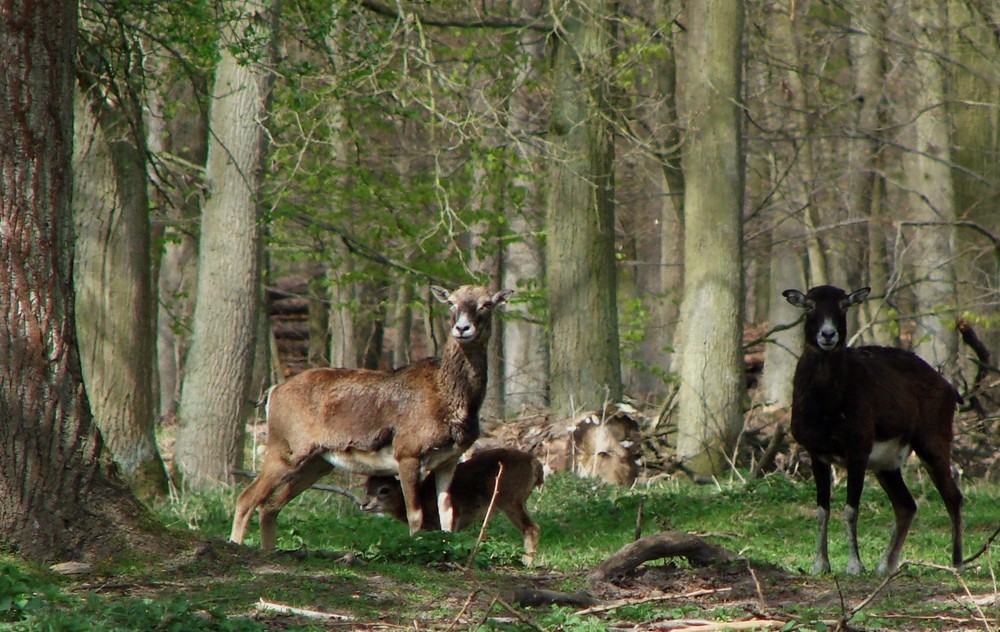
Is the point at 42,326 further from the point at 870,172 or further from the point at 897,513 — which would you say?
the point at 870,172

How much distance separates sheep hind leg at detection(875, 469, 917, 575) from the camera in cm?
934

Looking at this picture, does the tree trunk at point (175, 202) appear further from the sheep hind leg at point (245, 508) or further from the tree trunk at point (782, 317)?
the tree trunk at point (782, 317)

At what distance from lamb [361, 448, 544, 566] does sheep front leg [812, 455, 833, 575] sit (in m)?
2.51

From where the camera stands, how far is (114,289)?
13336 millimetres

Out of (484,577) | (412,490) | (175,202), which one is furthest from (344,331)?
(484,577)

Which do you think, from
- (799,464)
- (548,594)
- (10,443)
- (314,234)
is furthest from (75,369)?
(314,234)

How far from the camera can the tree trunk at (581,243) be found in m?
16.5

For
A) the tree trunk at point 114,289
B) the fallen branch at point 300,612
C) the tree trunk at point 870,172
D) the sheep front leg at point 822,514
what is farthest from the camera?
the tree trunk at point 870,172

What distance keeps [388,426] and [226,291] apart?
4.26 meters

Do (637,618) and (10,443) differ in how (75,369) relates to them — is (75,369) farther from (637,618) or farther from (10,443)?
(637,618)

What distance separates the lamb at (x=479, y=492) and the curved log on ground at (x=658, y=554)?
3.07 m

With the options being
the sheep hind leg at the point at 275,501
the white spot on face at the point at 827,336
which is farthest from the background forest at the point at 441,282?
the white spot on face at the point at 827,336

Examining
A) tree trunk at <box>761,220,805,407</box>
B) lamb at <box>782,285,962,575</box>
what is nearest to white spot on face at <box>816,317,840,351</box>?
lamb at <box>782,285,962,575</box>

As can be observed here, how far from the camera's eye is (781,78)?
23156mm
